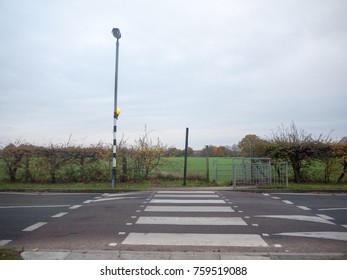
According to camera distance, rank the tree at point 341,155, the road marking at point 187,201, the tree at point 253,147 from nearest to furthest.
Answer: the road marking at point 187,201
the tree at point 341,155
the tree at point 253,147

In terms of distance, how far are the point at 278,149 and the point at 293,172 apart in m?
1.55

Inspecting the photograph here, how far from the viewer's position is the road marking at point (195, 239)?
19.1ft

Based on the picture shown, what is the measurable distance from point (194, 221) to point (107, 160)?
10799 millimetres

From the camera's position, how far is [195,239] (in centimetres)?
612

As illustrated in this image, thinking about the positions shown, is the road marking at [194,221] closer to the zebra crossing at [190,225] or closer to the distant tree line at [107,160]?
the zebra crossing at [190,225]

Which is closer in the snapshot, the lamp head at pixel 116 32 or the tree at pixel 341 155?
the lamp head at pixel 116 32

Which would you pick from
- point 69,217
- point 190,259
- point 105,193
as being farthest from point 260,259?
point 105,193

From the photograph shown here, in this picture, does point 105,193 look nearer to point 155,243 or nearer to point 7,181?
point 7,181

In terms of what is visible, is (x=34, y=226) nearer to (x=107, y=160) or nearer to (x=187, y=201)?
(x=187, y=201)

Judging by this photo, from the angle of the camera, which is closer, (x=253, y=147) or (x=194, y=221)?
(x=194, y=221)

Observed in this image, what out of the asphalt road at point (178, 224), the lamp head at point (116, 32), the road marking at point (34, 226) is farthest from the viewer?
the lamp head at point (116, 32)

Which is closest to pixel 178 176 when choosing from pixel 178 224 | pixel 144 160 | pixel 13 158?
pixel 144 160

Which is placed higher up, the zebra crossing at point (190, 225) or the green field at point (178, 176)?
the green field at point (178, 176)

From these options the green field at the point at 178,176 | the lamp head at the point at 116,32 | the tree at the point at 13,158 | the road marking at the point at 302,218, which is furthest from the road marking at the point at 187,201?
the tree at the point at 13,158
